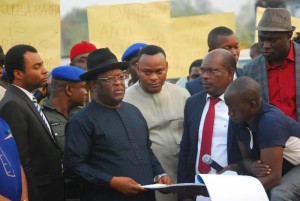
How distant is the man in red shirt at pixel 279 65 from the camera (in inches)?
296

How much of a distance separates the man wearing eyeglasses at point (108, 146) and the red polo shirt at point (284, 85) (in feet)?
3.69

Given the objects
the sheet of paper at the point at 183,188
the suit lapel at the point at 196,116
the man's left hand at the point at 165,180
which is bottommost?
the man's left hand at the point at 165,180

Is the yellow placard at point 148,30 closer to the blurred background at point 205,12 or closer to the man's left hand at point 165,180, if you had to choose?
the man's left hand at point 165,180

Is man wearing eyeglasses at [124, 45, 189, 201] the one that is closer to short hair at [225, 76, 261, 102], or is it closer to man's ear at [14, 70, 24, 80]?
man's ear at [14, 70, 24, 80]

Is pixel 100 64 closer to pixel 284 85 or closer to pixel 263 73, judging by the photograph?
pixel 263 73

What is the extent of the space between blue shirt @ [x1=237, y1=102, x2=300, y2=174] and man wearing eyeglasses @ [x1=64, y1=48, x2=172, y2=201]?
Result: 92 cm

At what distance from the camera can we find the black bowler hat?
7.55 metres

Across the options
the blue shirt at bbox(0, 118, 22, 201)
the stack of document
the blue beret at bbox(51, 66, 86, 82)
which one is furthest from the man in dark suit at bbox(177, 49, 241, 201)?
the blue shirt at bbox(0, 118, 22, 201)

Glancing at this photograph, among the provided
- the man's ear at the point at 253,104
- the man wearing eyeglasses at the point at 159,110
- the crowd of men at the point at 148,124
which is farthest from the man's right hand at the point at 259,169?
the man wearing eyeglasses at the point at 159,110

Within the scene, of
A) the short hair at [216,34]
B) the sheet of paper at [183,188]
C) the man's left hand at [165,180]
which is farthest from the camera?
the short hair at [216,34]

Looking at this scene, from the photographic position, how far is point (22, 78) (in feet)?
25.4

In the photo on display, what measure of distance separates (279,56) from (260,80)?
0.26m

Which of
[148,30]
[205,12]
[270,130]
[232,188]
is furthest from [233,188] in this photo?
[205,12]

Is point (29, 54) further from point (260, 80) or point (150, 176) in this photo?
point (260, 80)
